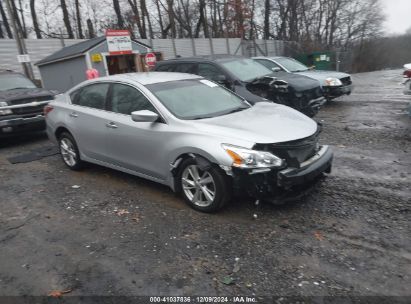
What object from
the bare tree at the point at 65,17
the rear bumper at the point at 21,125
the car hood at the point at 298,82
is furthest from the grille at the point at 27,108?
the bare tree at the point at 65,17

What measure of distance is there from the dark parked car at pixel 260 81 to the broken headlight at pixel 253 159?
449cm

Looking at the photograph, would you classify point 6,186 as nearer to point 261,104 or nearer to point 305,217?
point 261,104

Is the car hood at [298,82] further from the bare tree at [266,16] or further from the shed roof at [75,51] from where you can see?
the bare tree at [266,16]

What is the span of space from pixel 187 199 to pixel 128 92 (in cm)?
173

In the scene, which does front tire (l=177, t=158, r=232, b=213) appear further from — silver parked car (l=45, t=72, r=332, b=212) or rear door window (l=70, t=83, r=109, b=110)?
rear door window (l=70, t=83, r=109, b=110)

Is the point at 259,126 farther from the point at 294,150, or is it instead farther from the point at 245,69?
the point at 245,69

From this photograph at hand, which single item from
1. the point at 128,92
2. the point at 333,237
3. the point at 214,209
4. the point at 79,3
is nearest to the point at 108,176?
the point at 128,92

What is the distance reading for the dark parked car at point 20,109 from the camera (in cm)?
806

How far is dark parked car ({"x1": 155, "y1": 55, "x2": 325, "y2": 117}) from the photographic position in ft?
27.2

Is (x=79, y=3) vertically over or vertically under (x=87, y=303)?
over

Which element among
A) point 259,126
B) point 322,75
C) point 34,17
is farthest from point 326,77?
point 34,17

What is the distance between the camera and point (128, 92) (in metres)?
5.04

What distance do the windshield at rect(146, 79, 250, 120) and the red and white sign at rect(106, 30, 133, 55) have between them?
1154 centimetres

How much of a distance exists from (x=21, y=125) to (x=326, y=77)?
8.03 metres
